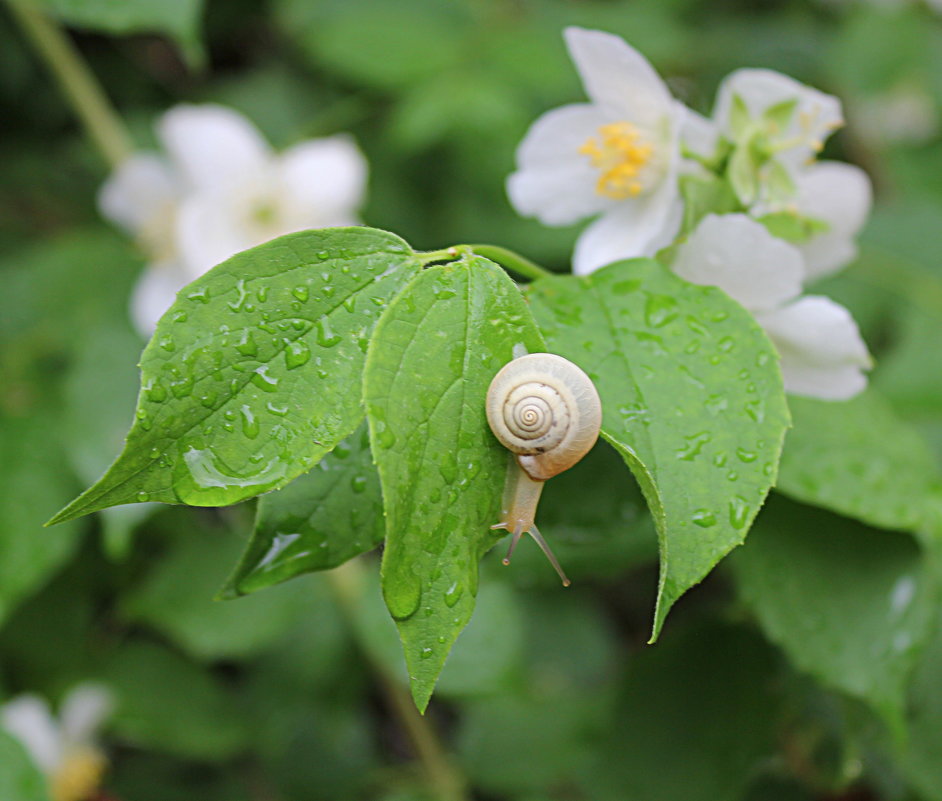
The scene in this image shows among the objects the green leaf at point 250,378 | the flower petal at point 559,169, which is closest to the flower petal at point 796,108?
the flower petal at point 559,169

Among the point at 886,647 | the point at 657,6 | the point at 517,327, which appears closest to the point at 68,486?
the point at 517,327

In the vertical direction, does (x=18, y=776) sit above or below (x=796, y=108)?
below

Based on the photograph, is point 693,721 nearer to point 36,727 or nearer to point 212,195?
point 36,727

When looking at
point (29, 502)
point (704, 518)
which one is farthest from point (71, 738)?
point (704, 518)

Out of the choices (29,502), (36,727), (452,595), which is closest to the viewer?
(452,595)

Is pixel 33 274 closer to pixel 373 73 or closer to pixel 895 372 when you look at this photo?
pixel 373 73

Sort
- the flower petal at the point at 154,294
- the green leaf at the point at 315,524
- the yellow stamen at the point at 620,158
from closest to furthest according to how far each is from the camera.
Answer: the green leaf at the point at 315,524 < the yellow stamen at the point at 620,158 < the flower petal at the point at 154,294

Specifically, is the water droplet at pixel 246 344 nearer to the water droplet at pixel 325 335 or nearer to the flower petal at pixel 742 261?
the water droplet at pixel 325 335

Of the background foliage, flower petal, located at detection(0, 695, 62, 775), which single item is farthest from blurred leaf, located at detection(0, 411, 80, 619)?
flower petal, located at detection(0, 695, 62, 775)
